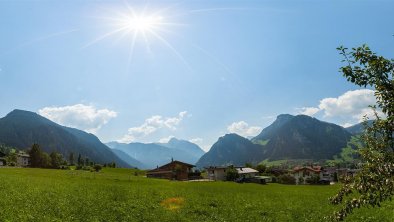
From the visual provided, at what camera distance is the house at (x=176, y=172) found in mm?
141500

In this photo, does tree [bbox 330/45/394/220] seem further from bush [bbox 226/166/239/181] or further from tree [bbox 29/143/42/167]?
tree [bbox 29/143/42/167]

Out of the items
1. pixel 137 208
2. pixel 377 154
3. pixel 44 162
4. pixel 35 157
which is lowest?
pixel 137 208

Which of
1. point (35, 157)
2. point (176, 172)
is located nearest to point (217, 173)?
point (176, 172)

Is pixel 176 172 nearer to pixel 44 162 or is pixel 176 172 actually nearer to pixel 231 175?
pixel 231 175

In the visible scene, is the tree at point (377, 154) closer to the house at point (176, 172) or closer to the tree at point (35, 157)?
the house at point (176, 172)

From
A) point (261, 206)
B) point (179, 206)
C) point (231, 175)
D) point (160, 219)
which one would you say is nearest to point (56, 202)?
point (160, 219)

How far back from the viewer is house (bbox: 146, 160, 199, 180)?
141500mm

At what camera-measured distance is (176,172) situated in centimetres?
14188

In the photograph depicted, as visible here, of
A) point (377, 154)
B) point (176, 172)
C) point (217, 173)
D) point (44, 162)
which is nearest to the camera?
point (377, 154)

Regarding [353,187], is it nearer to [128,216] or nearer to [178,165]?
[128,216]

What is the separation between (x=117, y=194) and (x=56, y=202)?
12.8m

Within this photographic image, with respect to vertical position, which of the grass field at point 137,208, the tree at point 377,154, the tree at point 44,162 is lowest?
the grass field at point 137,208

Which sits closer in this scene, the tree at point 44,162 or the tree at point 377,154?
the tree at point 377,154

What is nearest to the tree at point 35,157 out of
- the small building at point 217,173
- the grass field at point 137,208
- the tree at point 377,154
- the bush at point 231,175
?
the small building at point 217,173
